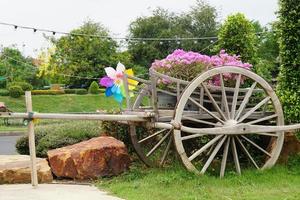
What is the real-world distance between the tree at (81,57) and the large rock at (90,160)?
28184 mm

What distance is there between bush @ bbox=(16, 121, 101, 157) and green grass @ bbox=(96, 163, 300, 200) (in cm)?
201

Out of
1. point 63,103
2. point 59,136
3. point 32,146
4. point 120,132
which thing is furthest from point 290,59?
point 63,103

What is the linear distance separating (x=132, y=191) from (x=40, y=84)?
3373 cm

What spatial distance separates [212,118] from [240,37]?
226 cm

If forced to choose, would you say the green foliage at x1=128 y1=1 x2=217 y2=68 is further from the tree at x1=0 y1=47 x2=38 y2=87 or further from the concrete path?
the concrete path

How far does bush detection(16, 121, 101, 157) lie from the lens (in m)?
9.32

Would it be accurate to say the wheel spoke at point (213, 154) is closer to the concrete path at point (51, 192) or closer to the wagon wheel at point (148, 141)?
the wagon wheel at point (148, 141)

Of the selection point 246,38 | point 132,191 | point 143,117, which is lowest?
point 132,191

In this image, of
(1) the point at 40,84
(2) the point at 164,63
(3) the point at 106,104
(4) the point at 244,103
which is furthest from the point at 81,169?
(1) the point at 40,84

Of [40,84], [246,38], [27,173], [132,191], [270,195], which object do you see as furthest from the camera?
[40,84]

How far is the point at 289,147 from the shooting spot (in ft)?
26.0

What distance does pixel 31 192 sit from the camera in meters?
6.53

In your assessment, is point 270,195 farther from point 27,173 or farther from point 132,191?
point 27,173

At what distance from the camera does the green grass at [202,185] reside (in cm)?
610
